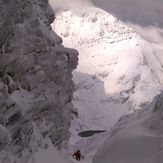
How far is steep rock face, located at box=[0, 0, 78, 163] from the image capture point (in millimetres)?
31906

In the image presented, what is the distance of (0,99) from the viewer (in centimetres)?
2988

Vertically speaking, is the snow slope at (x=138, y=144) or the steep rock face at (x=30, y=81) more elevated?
the snow slope at (x=138, y=144)

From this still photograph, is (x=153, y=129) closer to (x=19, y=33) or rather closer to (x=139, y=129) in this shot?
(x=139, y=129)

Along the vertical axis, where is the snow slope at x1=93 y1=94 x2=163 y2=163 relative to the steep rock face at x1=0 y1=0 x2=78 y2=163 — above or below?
above

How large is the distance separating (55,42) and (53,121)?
309 inches

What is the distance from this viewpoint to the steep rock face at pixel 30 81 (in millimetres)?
31906

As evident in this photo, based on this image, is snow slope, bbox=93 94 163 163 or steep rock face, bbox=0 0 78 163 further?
steep rock face, bbox=0 0 78 163

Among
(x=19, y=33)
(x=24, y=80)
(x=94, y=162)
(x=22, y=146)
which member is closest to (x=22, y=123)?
(x=22, y=146)

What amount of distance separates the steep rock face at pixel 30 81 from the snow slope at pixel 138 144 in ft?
21.2

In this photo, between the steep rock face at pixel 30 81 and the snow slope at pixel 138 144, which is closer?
the snow slope at pixel 138 144

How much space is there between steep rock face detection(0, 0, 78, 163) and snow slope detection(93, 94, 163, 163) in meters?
6.47

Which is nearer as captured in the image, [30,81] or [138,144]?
[138,144]

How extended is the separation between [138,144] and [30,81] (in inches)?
784

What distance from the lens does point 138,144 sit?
1961cm
